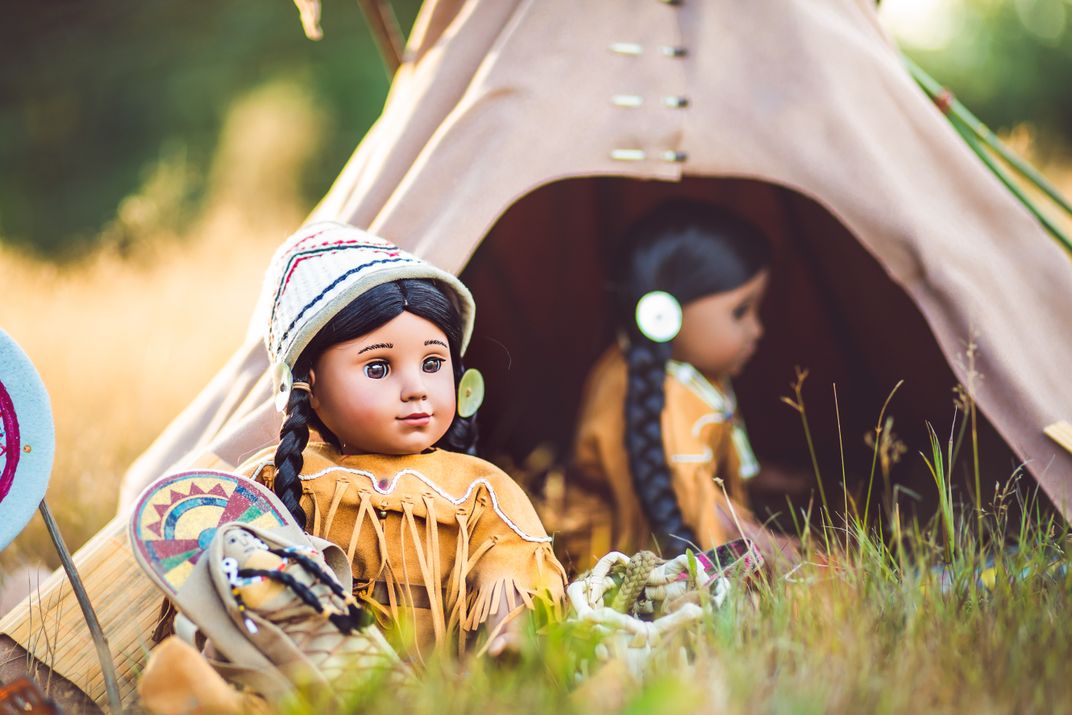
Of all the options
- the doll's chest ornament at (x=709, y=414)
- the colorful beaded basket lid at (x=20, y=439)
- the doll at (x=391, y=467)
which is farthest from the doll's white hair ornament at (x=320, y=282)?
the doll's chest ornament at (x=709, y=414)

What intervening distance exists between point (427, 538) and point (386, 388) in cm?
30

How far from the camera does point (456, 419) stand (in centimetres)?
234

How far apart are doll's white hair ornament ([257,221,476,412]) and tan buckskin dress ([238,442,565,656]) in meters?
0.22

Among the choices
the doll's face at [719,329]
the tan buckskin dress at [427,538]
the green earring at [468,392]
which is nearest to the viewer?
the tan buckskin dress at [427,538]

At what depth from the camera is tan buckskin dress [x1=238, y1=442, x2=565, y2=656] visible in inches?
80.0

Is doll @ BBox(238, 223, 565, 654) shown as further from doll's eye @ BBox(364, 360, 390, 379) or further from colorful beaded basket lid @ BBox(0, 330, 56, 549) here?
colorful beaded basket lid @ BBox(0, 330, 56, 549)

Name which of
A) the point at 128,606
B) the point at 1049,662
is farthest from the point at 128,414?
the point at 1049,662

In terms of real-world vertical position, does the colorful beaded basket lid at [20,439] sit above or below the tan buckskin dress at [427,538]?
above

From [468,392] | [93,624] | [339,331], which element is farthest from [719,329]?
[93,624]

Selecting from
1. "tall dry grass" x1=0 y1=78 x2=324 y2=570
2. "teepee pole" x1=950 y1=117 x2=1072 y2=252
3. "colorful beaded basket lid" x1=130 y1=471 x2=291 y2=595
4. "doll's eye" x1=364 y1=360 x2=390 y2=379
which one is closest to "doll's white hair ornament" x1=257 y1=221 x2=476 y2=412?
"doll's eye" x1=364 y1=360 x2=390 y2=379

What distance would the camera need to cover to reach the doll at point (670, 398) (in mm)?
2945

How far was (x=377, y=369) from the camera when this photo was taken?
2105mm

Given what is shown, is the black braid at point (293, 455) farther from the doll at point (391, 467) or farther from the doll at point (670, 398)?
the doll at point (670, 398)

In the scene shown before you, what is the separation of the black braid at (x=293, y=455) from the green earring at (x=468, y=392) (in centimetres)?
31
